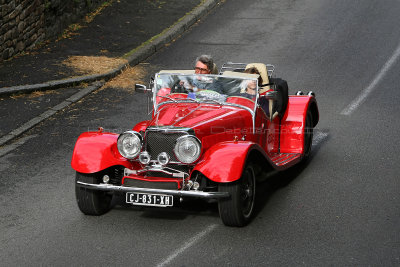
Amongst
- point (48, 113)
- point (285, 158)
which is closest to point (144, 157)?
point (285, 158)

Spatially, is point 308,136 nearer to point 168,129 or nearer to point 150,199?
point 168,129

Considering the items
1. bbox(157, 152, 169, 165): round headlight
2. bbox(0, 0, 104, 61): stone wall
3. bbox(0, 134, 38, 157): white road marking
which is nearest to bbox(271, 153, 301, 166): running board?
bbox(157, 152, 169, 165): round headlight

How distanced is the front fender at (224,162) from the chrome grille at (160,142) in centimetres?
39

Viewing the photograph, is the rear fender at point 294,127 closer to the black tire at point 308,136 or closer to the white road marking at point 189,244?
the black tire at point 308,136

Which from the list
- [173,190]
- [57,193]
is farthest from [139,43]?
[173,190]

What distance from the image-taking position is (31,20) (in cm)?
1559

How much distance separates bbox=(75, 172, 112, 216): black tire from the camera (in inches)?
309

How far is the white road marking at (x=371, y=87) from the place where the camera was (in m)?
12.5

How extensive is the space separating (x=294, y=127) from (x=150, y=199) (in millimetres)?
3089

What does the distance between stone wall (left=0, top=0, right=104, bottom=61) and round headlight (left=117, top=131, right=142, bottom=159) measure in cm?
761

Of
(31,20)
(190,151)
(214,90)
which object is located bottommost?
(190,151)

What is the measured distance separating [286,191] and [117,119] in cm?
421

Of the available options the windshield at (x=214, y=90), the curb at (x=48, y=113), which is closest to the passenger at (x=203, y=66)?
the windshield at (x=214, y=90)

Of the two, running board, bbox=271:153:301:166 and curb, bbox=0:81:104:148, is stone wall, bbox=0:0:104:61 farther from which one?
running board, bbox=271:153:301:166
